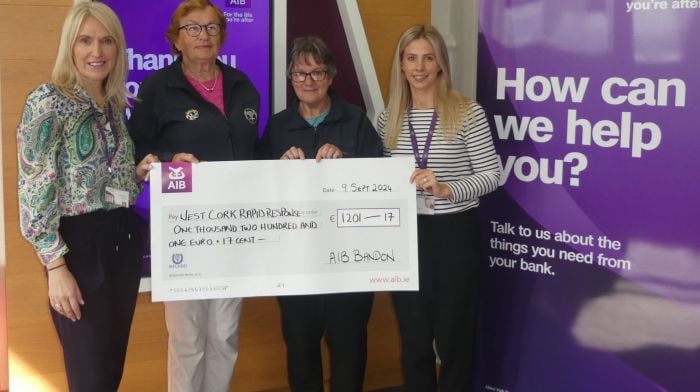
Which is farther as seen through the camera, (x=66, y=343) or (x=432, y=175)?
(x=432, y=175)

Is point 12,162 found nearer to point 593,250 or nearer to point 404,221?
point 404,221

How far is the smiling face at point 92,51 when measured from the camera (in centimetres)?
227

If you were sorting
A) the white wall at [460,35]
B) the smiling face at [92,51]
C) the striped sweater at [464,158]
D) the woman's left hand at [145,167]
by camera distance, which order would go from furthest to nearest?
the white wall at [460,35], the striped sweater at [464,158], the woman's left hand at [145,167], the smiling face at [92,51]

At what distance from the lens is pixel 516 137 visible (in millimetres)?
3170

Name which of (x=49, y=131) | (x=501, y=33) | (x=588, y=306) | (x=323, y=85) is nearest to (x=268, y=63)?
(x=323, y=85)

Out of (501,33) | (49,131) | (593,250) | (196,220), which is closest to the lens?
(49,131)

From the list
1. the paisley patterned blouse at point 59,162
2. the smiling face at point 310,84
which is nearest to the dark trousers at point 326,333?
the smiling face at point 310,84

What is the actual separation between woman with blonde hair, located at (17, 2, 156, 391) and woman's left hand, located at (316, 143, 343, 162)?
69 cm

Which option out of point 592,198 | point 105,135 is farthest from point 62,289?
point 592,198

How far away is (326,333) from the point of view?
2895mm

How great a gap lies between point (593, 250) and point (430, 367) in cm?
80

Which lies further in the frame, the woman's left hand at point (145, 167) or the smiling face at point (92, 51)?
the woman's left hand at point (145, 167)

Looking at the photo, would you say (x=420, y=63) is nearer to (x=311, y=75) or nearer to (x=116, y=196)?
(x=311, y=75)

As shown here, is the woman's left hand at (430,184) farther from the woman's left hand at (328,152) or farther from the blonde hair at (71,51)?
the blonde hair at (71,51)
